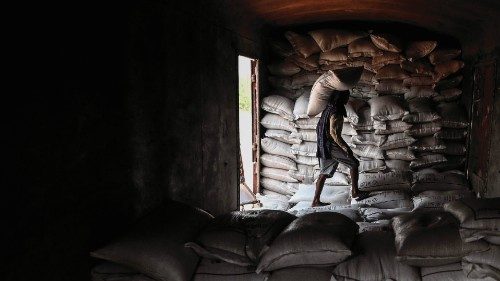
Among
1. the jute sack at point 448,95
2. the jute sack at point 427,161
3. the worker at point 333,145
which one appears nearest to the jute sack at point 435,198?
the worker at point 333,145

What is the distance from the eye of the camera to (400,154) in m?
6.35

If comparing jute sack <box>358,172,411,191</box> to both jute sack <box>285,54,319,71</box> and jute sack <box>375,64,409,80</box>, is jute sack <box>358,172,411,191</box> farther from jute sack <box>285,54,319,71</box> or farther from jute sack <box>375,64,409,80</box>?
jute sack <box>285,54,319,71</box>

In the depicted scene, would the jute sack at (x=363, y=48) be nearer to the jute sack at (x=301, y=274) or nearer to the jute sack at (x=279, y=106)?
the jute sack at (x=279, y=106)

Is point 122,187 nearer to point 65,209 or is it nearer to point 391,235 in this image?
point 65,209

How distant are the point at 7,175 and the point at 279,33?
5771 millimetres

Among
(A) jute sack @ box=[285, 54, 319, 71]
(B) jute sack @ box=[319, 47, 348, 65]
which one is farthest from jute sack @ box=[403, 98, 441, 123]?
(A) jute sack @ box=[285, 54, 319, 71]

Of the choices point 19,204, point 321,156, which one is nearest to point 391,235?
point 19,204

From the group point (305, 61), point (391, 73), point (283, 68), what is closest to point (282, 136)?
point (283, 68)

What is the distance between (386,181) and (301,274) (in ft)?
11.2

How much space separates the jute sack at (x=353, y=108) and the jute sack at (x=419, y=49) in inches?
37.5

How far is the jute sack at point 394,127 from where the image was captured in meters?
6.24

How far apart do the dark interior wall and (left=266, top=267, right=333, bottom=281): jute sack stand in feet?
3.44

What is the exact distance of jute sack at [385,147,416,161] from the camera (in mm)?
6297

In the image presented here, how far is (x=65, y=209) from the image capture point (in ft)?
7.52
